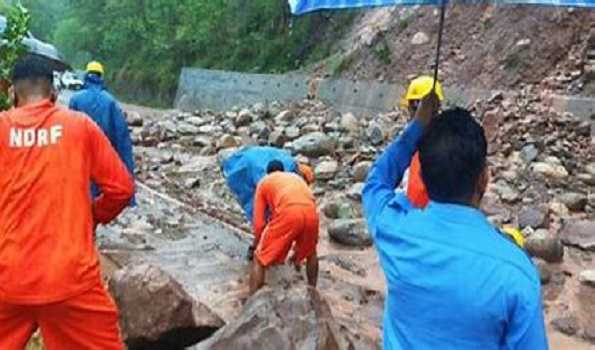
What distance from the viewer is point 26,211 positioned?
10.9 feet

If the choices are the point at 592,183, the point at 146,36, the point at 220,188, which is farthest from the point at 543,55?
the point at 146,36

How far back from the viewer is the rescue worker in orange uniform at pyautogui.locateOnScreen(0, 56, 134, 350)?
130 inches

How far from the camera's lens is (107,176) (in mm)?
3521

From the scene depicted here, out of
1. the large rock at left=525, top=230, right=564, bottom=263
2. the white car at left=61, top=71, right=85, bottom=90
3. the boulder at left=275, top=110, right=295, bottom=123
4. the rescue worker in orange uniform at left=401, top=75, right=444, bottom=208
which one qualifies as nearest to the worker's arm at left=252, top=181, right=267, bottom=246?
the rescue worker in orange uniform at left=401, top=75, right=444, bottom=208

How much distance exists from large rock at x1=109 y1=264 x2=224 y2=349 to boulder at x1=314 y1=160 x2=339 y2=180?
21.3ft

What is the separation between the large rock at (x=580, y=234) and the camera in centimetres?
803

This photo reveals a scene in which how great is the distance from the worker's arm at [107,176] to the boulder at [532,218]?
19.0 feet

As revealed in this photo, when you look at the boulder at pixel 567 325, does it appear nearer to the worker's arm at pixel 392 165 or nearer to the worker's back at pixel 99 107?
the worker's back at pixel 99 107

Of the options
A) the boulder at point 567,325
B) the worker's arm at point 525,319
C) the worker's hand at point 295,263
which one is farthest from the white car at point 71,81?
the worker's arm at point 525,319

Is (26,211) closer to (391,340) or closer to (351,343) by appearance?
(391,340)

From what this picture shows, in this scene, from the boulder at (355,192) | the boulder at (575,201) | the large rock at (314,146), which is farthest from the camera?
the large rock at (314,146)

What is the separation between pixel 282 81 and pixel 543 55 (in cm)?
912

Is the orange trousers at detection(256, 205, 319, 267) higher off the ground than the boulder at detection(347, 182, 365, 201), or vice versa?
the orange trousers at detection(256, 205, 319, 267)

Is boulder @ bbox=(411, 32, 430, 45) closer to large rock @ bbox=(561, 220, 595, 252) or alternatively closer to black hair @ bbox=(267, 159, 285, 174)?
large rock @ bbox=(561, 220, 595, 252)
